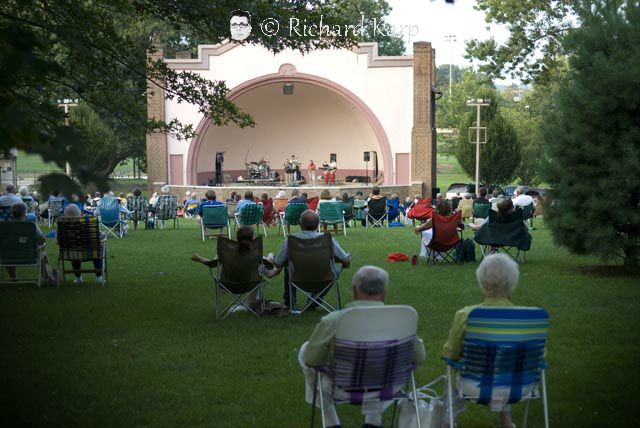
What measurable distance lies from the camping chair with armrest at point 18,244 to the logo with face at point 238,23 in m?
3.21

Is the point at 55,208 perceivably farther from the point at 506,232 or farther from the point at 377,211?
the point at 506,232

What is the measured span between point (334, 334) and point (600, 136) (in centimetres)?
810

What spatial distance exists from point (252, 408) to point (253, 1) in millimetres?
7095

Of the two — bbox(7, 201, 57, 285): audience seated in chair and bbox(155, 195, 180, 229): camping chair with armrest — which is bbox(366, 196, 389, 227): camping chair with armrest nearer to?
bbox(155, 195, 180, 229): camping chair with armrest

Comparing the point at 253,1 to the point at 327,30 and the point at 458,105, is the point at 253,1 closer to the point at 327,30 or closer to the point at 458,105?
the point at 327,30

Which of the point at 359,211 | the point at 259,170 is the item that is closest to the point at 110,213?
the point at 359,211

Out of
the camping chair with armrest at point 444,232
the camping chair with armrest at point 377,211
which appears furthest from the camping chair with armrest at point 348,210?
the camping chair with armrest at point 444,232

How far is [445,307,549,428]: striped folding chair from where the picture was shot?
14.1 ft

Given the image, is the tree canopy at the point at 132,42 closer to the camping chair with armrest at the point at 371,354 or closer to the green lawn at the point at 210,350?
the green lawn at the point at 210,350

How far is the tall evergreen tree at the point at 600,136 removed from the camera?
11.3 meters

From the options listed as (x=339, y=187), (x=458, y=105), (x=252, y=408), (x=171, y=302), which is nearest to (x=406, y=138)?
(x=339, y=187)

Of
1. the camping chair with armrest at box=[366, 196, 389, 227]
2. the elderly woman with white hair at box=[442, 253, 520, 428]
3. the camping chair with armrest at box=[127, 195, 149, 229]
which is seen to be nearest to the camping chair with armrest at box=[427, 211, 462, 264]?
the elderly woman with white hair at box=[442, 253, 520, 428]

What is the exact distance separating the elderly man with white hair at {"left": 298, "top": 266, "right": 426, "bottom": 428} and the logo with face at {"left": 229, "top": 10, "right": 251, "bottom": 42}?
281 inches

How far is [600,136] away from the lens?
11.5 metres
